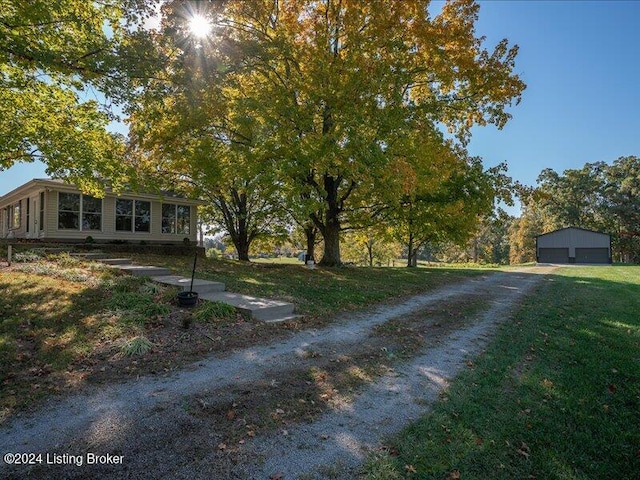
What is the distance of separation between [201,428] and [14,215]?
25.2m

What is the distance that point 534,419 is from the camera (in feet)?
11.4

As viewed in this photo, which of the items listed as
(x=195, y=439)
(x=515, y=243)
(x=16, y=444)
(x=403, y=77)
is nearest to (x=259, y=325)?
(x=195, y=439)

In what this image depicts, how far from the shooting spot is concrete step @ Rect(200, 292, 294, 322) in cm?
664

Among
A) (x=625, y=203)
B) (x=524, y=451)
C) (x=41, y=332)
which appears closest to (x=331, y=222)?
(x=41, y=332)

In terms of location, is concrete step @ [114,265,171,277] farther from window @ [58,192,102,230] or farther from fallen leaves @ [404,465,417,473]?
window @ [58,192,102,230]

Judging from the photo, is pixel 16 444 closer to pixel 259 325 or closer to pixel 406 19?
pixel 259 325

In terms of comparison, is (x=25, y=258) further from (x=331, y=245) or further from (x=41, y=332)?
(x=331, y=245)

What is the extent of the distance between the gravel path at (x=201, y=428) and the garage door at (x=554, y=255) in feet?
157

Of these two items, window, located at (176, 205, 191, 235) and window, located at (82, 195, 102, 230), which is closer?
window, located at (82, 195, 102, 230)

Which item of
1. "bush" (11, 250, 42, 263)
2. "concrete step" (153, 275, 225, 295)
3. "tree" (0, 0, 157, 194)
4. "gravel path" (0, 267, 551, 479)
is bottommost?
"gravel path" (0, 267, 551, 479)

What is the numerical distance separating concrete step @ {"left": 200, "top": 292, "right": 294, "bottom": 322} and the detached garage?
155ft

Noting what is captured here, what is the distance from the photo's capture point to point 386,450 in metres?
2.91

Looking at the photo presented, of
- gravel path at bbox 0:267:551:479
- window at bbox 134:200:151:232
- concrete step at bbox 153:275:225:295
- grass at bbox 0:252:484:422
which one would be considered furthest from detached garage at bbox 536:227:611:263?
gravel path at bbox 0:267:551:479

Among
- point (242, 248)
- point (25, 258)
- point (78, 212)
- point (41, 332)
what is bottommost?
→ point (41, 332)
